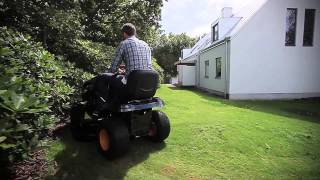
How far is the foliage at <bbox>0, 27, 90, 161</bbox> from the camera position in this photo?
290cm

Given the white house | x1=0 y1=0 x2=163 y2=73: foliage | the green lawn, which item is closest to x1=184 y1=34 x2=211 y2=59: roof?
the white house

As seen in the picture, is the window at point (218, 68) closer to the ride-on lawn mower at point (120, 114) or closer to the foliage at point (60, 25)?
the foliage at point (60, 25)

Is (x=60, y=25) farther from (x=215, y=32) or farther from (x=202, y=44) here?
(x=202, y=44)

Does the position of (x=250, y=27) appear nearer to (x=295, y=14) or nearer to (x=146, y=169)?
(x=295, y=14)

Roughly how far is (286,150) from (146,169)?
2.82 m

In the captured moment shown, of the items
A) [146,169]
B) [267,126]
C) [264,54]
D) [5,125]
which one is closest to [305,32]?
[264,54]

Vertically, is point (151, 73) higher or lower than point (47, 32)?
lower

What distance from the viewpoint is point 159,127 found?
20.2 feet

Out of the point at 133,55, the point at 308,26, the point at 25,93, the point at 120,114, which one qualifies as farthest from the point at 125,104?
the point at 308,26

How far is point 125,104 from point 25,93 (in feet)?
6.98

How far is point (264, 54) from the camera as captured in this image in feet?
55.8

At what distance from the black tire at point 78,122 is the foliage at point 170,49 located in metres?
46.4

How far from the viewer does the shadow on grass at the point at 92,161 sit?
4906 millimetres

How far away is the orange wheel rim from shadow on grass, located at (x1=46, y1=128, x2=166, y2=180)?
206 mm
